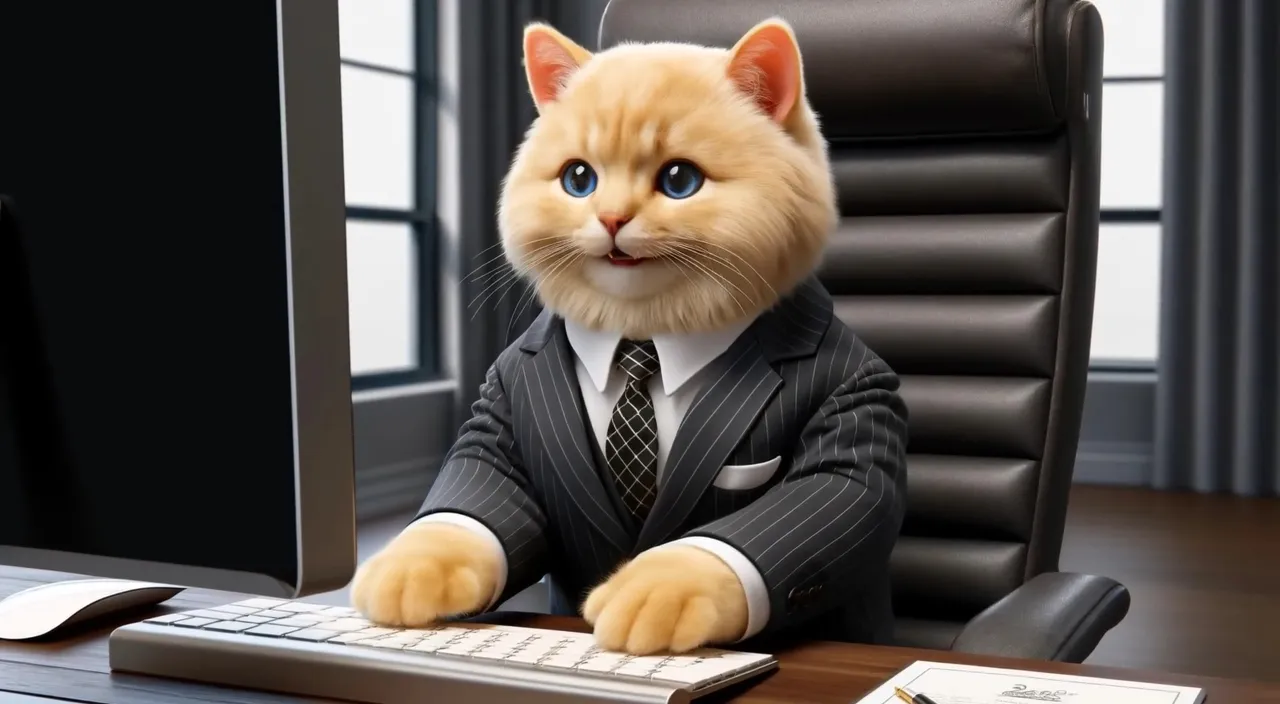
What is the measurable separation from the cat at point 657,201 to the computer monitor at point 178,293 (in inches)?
9.4

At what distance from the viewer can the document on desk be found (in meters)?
0.62

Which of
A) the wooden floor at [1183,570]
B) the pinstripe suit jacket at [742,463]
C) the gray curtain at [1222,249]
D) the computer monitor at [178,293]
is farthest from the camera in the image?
the gray curtain at [1222,249]

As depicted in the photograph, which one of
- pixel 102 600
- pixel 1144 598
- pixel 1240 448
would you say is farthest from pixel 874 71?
pixel 1240 448

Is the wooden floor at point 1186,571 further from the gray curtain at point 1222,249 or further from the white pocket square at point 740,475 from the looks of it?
the white pocket square at point 740,475

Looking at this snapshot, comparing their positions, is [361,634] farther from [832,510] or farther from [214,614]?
[832,510]

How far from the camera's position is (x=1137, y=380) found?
4.25 m

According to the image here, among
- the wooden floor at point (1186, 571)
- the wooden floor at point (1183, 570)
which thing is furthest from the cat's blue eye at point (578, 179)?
the wooden floor at point (1186, 571)

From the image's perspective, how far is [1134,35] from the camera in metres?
4.28

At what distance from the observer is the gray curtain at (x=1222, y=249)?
389 centimetres

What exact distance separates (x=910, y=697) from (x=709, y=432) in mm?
284

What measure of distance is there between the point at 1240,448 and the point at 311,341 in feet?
13.2

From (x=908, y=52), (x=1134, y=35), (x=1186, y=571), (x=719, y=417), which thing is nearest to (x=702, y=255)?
(x=719, y=417)

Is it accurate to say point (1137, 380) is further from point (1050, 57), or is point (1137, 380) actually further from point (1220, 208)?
point (1050, 57)

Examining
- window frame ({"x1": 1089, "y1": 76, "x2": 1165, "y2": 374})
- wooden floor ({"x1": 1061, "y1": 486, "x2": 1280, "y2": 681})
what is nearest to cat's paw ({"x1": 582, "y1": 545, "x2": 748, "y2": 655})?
wooden floor ({"x1": 1061, "y1": 486, "x2": 1280, "y2": 681})
